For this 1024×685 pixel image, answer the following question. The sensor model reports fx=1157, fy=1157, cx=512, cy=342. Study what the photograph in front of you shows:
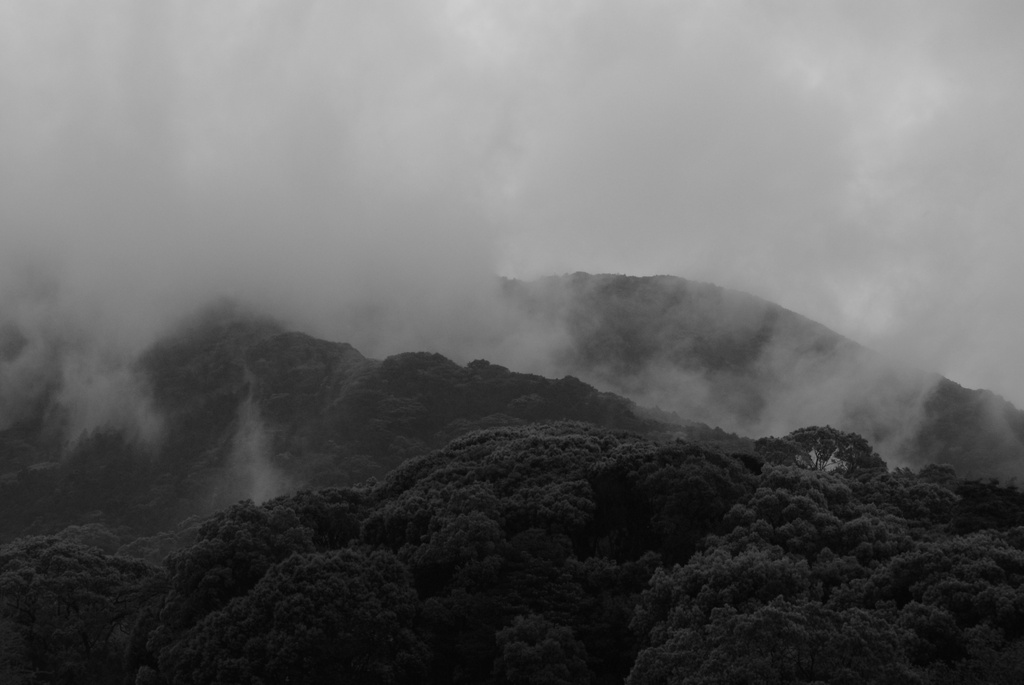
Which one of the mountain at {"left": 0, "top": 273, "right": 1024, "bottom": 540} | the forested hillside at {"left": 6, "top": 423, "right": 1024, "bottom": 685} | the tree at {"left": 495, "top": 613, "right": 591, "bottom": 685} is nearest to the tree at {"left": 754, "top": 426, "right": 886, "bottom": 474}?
the forested hillside at {"left": 6, "top": 423, "right": 1024, "bottom": 685}

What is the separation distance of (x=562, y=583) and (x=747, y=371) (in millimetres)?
92586

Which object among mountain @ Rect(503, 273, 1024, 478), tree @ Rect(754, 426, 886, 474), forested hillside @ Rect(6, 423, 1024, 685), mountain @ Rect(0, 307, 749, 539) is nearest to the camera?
forested hillside @ Rect(6, 423, 1024, 685)

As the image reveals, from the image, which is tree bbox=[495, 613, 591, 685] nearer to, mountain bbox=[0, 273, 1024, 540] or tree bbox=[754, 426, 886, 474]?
tree bbox=[754, 426, 886, 474]

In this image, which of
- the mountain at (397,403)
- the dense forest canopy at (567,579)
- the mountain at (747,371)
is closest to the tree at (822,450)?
the dense forest canopy at (567,579)

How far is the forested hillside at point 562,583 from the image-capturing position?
1460 inches

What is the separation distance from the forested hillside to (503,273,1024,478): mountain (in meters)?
59.2

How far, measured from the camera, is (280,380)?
Result: 128 metres

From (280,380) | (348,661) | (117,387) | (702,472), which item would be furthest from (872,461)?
(117,387)

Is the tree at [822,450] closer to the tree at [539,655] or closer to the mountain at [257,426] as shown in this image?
the tree at [539,655]

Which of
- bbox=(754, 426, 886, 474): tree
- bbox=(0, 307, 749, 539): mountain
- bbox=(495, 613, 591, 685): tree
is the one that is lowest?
bbox=(495, 613, 591, 685): tree

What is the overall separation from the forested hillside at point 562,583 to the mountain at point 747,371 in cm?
5916

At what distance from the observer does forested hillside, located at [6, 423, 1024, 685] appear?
122 ft

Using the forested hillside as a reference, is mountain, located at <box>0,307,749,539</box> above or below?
above

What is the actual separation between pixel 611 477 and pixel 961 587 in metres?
18.9
